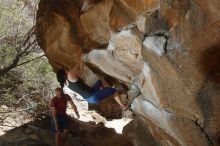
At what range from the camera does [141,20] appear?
6070 millimetres

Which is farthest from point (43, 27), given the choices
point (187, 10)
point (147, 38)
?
point (187, 10)

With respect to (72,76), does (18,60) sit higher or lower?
higher

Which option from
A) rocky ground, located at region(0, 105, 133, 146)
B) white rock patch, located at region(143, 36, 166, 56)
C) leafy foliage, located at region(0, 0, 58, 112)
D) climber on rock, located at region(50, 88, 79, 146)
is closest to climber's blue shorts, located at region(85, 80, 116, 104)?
climber on rock, located at region(50, 88, 79, 146)

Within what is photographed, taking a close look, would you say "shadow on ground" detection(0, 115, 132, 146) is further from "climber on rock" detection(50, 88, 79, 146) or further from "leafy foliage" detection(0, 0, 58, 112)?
"leafy foliage" detection(0, 0, 58, 112)

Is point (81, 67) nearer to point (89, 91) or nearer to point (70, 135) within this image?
point (70, 135)

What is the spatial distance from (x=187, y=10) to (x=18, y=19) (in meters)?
8.38

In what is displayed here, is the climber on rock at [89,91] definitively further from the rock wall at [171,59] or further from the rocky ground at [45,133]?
the rocky ground at [45,133]

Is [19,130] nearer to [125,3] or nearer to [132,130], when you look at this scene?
[132,130]

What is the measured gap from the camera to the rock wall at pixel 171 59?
453 cm

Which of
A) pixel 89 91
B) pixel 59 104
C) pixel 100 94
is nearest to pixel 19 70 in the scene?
pixel 59 104

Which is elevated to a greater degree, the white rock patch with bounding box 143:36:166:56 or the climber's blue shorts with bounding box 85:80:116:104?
the white rock patch with bounding box 143:36:166:56

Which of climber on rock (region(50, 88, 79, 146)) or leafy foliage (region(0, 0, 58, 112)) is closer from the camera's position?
climber on rock (region(50, 88, 79, 146))

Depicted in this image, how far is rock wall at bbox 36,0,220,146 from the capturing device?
4527 millimetres

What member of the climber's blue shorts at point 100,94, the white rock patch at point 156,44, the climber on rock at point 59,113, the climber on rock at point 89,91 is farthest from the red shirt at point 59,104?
the white rock patch at point 156,44
